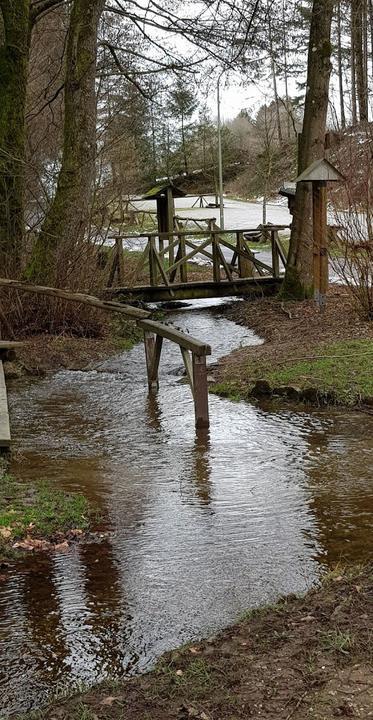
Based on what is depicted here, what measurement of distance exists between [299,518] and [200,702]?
307cm

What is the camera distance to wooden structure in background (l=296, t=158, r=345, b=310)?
15.4 m

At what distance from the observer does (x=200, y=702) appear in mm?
3811

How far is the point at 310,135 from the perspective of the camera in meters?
17.8

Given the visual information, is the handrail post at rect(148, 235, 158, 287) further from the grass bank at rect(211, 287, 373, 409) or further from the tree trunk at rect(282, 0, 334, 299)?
the grass bank at rect(211, 287, 373, 409)

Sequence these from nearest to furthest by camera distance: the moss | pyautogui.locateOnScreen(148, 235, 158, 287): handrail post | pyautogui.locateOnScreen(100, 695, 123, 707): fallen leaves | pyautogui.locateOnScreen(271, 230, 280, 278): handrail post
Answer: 1. pyautogui.locateOnScreen(100, 695, 123, 707): fallen leaves
2. the moss
3. pyautogui.locateOnScreen(148, 235, 158, 287): handrail post
4. pyautogui.locateOnScreen(271, 230, 280, 278): handrail post

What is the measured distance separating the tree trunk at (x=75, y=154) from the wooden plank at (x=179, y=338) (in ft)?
16.7

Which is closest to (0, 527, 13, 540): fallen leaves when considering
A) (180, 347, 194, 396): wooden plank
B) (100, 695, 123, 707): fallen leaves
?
(100, 695, 123, 707): fallen leaves

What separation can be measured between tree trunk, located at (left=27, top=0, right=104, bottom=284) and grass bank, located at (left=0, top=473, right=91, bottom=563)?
9.40 m

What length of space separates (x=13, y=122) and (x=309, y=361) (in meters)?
8.28

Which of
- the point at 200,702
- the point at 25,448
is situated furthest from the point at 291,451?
the point at 200,702

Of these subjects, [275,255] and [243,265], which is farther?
[243,265]

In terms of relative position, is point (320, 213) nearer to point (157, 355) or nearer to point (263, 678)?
point (157, 355)

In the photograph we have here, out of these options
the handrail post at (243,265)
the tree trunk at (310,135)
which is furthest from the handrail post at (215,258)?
the tree trunk at (310,135)

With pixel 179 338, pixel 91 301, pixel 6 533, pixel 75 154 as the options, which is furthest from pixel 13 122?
pixel 6 533
